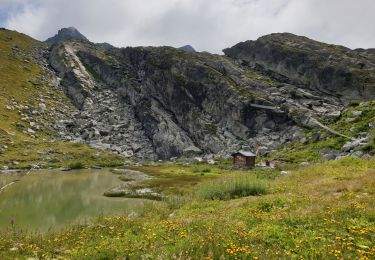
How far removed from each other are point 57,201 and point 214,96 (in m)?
82.7

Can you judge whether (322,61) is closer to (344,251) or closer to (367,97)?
(367,97)

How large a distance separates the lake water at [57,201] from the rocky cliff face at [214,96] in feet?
145

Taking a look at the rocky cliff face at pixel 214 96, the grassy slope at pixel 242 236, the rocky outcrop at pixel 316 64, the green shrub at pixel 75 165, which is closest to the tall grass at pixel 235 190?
the grassy slope at pixel 242 236

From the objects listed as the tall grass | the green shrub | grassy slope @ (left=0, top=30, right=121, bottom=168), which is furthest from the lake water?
grassy slope @ (left=0, top=30, right=121, bottom=168)

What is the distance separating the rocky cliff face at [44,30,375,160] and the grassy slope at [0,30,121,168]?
331 inches

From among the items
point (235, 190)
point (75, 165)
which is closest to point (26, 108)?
point (75, 165)

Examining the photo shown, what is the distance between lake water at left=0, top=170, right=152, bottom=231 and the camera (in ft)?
114

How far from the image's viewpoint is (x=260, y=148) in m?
98.0

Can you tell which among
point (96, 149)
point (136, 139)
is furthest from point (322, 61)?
point (96, 149)

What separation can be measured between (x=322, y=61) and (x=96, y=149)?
78.3 metres

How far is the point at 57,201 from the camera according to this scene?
160ft

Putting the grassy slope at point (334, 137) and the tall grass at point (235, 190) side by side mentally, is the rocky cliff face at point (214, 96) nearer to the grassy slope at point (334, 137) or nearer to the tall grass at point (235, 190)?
the grassy slope at point (334, 137)

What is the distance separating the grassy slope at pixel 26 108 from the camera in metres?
99.0

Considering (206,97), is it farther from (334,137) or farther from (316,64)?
(334,137)
